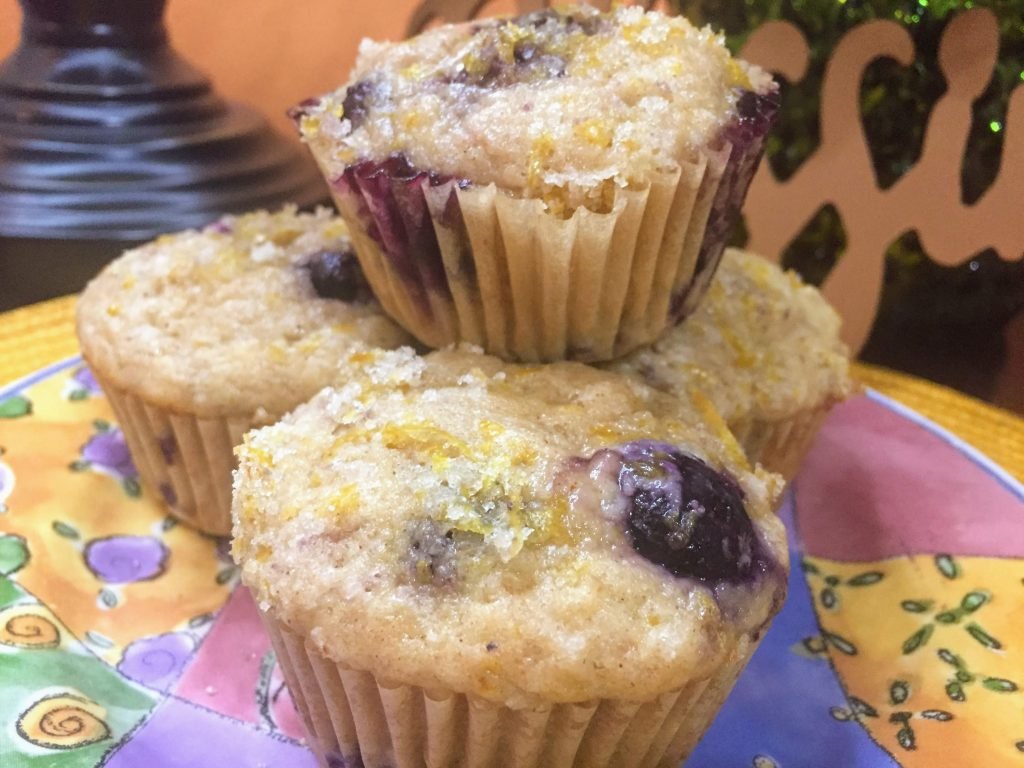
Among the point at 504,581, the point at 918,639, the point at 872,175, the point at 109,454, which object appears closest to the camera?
the point at 504,581

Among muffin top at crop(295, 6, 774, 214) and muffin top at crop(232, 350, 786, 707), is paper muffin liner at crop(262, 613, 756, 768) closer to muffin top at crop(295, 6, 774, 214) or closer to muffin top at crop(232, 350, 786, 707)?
muffin top at crop(232, 350, 786, 707)

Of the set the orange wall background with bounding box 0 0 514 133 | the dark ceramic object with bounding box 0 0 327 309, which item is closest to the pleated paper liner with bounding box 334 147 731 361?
the dark ceramic object with bounding box 0 0 327 309

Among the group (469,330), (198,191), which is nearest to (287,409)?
(469,330)

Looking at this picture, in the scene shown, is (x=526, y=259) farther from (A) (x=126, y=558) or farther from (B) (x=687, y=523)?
(A) (x=126, y=558)

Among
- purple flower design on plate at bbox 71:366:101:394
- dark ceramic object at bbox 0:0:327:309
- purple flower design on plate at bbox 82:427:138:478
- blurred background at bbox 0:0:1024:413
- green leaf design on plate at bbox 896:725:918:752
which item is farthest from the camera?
dark ceramic object at bbox 0:0:327:309

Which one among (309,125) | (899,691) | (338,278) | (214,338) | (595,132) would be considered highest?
(595,132)

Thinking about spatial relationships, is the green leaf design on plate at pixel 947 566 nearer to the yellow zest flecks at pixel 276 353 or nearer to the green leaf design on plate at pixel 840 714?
the green leaf design on plate at pixel 840 714

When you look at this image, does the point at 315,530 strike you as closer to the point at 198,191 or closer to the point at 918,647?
the point at 918,647

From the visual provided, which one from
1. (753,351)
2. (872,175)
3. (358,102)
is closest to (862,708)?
(753,351)
